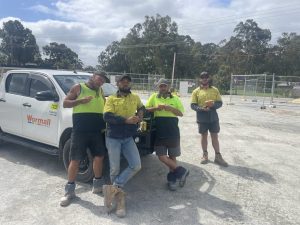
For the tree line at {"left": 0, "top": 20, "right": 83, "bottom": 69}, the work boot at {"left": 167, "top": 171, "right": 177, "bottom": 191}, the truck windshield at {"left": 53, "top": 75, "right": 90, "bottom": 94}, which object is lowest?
the work boot at {"left": 167, "top": 171, "right": 177, "bottom": 191}

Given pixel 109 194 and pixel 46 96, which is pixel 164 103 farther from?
pixel 46 96

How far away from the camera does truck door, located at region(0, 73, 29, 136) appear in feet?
23.6

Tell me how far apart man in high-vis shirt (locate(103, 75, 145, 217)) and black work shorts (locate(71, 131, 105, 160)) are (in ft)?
0.84

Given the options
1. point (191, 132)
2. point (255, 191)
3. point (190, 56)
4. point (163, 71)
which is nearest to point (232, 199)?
point (255, 191)

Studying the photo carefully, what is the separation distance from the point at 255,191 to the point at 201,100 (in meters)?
2.09

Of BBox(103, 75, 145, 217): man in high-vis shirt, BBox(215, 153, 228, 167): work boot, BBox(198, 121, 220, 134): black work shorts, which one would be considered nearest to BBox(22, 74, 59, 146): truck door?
BBox(103, 75, 145, 217): man in high-vis shirt

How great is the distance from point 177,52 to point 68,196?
64946mm

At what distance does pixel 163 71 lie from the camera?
219ft

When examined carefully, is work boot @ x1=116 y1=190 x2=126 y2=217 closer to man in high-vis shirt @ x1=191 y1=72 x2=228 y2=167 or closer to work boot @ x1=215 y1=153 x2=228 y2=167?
man in high-vis shirt @ x1=191 y1=72 x2=228 y2=167

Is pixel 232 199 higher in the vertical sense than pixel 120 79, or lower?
lower

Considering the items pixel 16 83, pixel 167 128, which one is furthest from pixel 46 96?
pixel 167 128

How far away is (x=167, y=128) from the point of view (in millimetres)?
5730

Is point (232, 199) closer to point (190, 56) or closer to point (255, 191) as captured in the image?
point (255, 191)

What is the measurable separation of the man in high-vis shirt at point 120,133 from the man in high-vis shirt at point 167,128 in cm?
64
